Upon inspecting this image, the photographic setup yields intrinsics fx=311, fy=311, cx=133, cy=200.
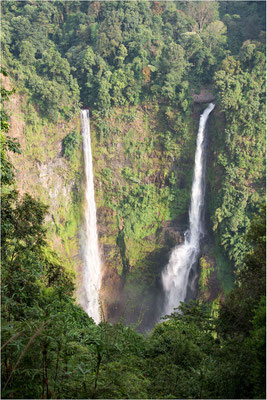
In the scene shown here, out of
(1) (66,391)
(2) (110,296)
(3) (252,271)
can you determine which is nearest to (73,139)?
(2) (110,296)

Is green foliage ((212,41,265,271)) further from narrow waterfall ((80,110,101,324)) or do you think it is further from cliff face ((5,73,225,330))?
narrow waterfall ((80,110,101,324))

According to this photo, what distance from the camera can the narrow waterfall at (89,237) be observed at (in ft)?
60.6

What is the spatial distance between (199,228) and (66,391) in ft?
52.8

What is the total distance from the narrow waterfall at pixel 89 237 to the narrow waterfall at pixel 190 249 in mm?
4164

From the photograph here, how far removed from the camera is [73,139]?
18.3m

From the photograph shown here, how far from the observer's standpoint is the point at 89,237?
1902 centimetres

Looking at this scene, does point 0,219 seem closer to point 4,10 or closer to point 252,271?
point 252,271

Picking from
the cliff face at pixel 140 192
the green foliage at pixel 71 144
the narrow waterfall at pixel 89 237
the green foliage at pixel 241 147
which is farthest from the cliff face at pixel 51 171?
the green foliage at pixel 241 147

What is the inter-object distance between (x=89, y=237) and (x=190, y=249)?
6.11m

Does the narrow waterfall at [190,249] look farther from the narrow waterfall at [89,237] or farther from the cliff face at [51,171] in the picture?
the cliff face at [51,171]

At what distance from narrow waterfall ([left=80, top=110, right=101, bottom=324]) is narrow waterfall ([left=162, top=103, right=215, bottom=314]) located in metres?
4.16

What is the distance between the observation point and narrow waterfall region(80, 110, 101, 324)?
18484mm

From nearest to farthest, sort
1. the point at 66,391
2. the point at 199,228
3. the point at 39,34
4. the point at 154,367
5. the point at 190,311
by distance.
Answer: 1. the point at 66,391
2. the point at 154,367
3. the point at 190,311
4. the point at 199,228
5. the point at 39,34

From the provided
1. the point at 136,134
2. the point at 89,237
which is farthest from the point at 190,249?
the point at 136,134
